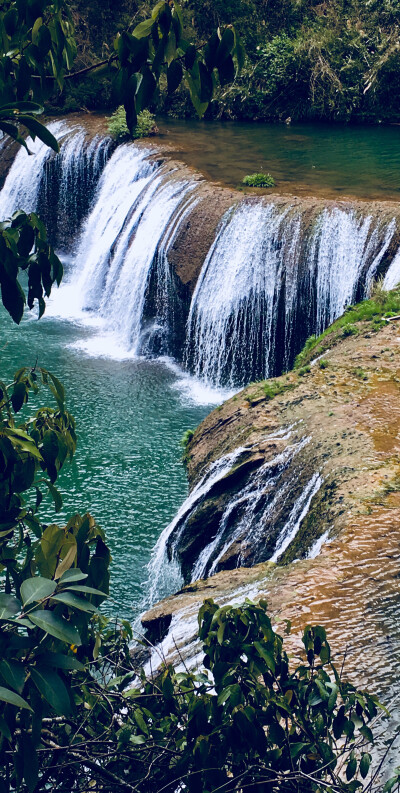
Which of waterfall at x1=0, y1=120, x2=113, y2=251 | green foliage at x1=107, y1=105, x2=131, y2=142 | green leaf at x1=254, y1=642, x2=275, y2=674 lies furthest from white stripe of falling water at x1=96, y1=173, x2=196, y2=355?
green leaf at x1=254, y1=642, x2=275, y2=674

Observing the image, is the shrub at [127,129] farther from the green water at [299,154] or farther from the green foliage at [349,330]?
the green foliage at [349,330]

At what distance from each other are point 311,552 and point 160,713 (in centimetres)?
344

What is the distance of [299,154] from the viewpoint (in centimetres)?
1672

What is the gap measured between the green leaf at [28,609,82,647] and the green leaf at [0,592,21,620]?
0.13 ft

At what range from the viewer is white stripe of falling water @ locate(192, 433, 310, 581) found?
698 centimetres

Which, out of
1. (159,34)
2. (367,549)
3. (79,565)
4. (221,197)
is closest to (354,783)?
(79,565)

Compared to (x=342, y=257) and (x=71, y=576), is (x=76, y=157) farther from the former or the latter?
(x=71, y=576)

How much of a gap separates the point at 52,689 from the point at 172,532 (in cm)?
637

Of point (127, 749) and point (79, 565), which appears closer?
point (79, 565)

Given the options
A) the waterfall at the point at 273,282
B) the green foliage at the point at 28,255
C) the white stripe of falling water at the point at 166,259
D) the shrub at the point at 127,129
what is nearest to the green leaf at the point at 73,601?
the green foliage at the point at 28,255

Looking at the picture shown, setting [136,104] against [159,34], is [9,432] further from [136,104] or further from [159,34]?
[159,34]

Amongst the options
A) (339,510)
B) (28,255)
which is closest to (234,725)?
(28,255)

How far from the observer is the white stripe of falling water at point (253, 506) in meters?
A: 6.98

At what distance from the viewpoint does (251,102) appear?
817 inches
